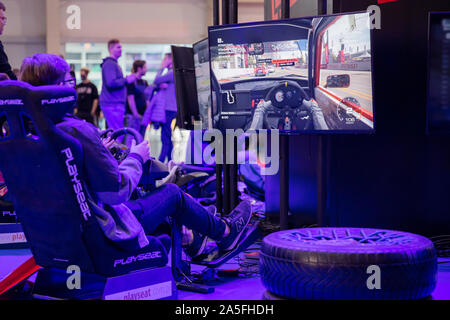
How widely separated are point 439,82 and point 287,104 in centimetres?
92

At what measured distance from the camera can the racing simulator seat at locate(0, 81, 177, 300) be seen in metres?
2.42

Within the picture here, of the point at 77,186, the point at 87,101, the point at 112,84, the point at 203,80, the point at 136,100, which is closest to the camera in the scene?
the point at 77,186

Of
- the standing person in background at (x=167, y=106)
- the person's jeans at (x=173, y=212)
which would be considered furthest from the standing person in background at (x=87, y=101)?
the person's jeans at (x=173, y=212)

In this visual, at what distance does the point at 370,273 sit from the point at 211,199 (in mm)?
3950

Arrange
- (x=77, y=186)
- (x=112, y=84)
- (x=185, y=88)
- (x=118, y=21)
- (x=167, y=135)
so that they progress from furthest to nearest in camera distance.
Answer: (x=118, y=21) < (x=167, y=135) < (x=112, y=84) < (x=185, y=88) < (x=77, y=186)

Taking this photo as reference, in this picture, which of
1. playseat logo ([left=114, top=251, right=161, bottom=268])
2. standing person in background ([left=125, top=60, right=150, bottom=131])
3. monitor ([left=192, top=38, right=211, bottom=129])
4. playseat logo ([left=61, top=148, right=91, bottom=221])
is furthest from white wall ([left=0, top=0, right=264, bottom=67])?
playseat logo ([left=61, top=148, right=91, bottom=221])

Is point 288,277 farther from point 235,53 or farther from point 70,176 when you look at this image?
point 235,53

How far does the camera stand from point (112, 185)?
2490 mm

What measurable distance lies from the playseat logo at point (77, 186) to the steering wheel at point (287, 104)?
5.25 ft

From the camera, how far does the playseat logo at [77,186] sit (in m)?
2.42

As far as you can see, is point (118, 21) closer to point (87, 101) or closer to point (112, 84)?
point (87, 101)

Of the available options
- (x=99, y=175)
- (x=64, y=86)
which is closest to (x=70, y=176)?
(x=99, y=175)

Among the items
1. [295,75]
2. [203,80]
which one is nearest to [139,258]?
[295,75]

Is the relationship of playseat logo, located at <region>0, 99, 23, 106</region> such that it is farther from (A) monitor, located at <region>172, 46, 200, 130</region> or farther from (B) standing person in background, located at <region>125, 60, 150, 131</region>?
(B) standing person in background, located at <region>125, 60, 150, 131</region>
